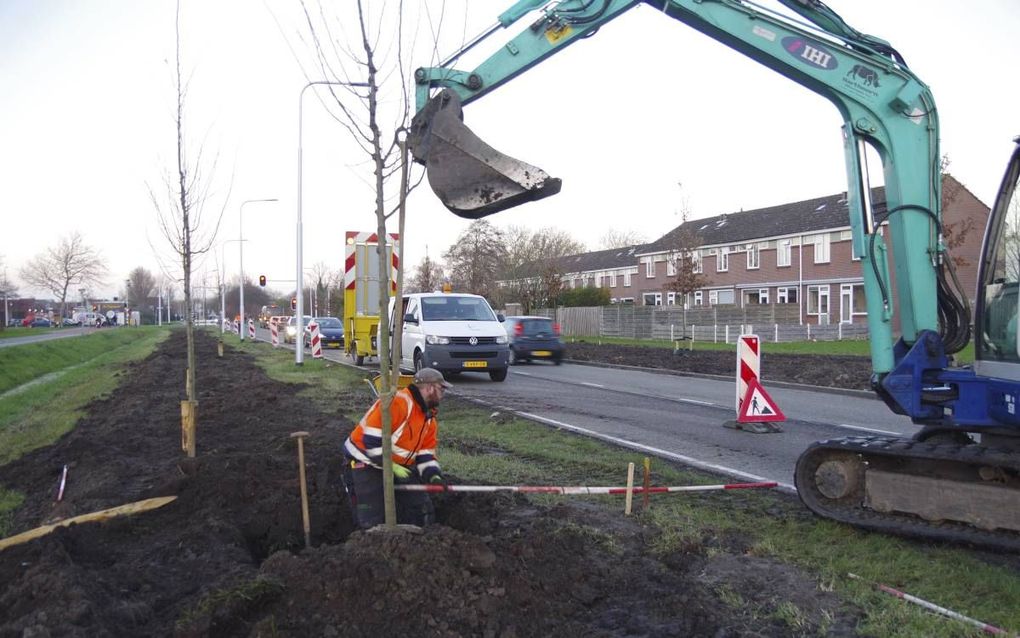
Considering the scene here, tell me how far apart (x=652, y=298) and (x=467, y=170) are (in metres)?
53.3

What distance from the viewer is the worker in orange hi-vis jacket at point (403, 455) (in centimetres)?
516

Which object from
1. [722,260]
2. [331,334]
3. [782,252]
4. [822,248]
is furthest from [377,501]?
[722,260]

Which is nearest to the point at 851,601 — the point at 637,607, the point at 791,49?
the point at 637,607

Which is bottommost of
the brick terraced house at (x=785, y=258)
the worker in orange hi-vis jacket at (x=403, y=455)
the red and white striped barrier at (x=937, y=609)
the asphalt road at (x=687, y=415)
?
the asphalt road at (x=687, y=415)

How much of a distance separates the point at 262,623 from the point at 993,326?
207 inches

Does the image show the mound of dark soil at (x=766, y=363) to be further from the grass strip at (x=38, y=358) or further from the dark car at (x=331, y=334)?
the grass strip at (x=38, y=358)

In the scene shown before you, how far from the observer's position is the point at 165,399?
14.0 metres

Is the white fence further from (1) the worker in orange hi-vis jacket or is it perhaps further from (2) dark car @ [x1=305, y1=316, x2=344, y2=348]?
(1) the worker in orange hi-vis jacket

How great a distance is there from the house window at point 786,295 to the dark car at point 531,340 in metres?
24.5

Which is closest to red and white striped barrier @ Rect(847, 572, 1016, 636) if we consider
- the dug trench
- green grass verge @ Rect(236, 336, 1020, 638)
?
green grass verge @ Rect(236, 336, 1020, 638)

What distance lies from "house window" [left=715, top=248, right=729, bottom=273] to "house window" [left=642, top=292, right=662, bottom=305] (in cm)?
687

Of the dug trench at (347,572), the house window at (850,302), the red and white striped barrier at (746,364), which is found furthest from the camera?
the house window at (850,302)

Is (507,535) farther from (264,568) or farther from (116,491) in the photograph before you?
(116,491)

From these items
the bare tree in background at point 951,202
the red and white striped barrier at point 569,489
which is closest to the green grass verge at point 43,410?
the red and white striped barrier at point 569,489
